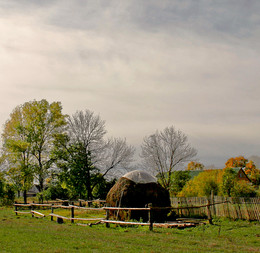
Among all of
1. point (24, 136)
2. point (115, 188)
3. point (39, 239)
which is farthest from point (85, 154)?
point (39, 239)

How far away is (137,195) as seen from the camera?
19250 millimetres

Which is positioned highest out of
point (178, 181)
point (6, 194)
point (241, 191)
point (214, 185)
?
point (178, 181)

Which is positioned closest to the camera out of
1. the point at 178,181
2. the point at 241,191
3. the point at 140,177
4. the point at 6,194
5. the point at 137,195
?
the point at 137,195

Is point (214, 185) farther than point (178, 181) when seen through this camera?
No

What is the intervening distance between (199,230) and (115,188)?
293 inches

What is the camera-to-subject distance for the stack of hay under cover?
61.5 feet

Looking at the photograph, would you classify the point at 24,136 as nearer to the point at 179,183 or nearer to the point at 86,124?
the point at 86,124

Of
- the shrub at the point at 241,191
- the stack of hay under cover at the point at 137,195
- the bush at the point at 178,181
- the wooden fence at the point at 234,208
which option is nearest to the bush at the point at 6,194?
the stack of hay under cover at the point at 137,195

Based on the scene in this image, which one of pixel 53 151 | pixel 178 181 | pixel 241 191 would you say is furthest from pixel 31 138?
pixel 241 191

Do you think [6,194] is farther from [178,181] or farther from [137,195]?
[137,195]

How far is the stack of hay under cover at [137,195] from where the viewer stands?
18.8 meters

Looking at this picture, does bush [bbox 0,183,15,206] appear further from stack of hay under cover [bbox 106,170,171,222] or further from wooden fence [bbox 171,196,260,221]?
wooden fence [bbox 171,196,260,221]

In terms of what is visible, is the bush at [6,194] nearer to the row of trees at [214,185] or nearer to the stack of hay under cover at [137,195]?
the stack of hay under cover at [137,195]

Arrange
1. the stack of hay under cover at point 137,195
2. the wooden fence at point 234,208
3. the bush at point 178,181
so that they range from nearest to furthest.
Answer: the wooden fence at point 234,208
the stack of hay under cover at point 137,195
the bush at point 178,181
